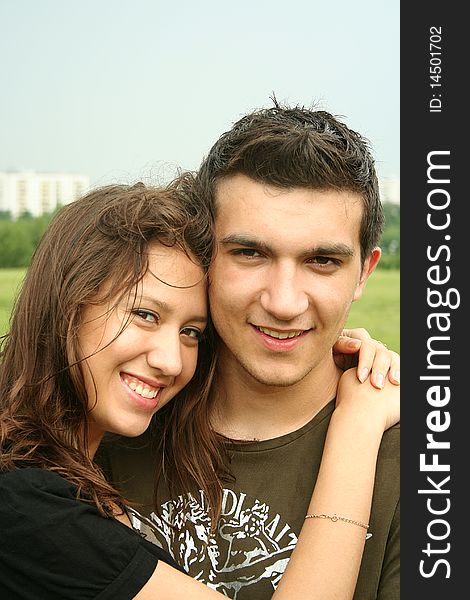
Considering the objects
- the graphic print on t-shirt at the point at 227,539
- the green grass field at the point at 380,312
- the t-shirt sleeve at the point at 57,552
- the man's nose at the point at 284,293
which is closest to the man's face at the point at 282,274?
the man's nose at the point at 284,293

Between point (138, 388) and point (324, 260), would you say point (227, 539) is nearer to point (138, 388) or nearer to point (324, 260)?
point (138, 388)

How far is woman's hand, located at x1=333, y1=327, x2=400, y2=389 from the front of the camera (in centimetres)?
247

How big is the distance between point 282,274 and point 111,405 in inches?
20.1

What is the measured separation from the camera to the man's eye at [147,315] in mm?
2214

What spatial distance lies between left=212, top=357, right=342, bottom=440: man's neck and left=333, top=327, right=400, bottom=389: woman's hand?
0.06 metres

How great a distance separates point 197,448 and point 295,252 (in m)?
0.60

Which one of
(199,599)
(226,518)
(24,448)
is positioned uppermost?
(24,448)

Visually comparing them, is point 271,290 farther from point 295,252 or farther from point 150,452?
point 150,452

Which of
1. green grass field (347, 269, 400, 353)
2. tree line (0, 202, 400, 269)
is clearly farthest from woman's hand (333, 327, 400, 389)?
green grass field (347, 269, 400, 353)

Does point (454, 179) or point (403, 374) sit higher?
point (454, 179)

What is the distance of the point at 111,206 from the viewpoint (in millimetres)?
2389

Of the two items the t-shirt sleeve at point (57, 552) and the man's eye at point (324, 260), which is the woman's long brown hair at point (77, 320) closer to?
the t-shirt sleeve at point (57, 552)

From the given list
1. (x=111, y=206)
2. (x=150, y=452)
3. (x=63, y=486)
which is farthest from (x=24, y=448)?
(x=111, y=206)

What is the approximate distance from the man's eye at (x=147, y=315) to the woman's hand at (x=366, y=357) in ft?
1.93
